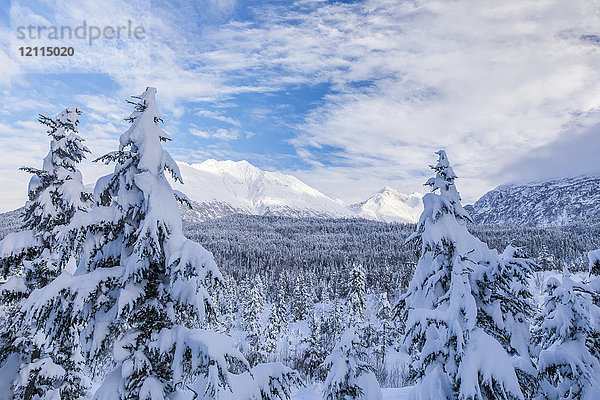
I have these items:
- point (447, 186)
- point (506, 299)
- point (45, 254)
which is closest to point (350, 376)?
point (506, 299)

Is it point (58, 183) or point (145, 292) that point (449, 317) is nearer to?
point (145, 292)

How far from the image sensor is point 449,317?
7105mm

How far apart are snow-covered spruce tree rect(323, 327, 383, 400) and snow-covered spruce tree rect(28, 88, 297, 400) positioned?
13.6 ft

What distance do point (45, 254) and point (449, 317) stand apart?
11.6 meters

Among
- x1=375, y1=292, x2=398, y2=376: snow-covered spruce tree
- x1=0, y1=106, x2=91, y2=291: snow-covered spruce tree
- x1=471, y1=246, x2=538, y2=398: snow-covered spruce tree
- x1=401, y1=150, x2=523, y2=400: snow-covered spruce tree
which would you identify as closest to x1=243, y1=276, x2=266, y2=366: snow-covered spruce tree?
x1=375, y1=292, x2=398, y2=376: snow-covered spruce tree

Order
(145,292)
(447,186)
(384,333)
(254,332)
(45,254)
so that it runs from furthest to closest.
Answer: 1. (384,333)
2. (254,332)
3. (45,254)
4. (447,186)
5. (145,292)

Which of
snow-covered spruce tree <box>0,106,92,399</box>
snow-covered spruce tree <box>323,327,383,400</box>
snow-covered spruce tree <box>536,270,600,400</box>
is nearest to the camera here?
snow-covered spruce tree <box>536,270,600,400</box>

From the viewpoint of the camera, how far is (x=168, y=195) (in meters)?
6.54

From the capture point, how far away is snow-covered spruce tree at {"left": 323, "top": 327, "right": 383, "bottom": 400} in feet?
33.0

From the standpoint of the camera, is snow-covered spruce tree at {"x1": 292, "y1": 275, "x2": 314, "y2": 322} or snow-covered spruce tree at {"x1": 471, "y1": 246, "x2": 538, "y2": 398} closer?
snow-covered spruce tree at {"x1": 471, "y1": 246, "x2": 538, "y2": 398}

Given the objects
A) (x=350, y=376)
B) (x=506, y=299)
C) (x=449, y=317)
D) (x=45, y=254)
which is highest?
(x=45, y=254)

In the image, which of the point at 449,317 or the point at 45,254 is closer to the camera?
the point at 449,317

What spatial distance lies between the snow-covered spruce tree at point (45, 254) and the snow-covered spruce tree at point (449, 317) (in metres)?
9.99

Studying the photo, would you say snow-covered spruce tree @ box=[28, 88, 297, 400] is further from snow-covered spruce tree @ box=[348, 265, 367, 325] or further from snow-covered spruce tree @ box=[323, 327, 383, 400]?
snow-covered spruce tree @ box=[348, 265, 367, 325]
